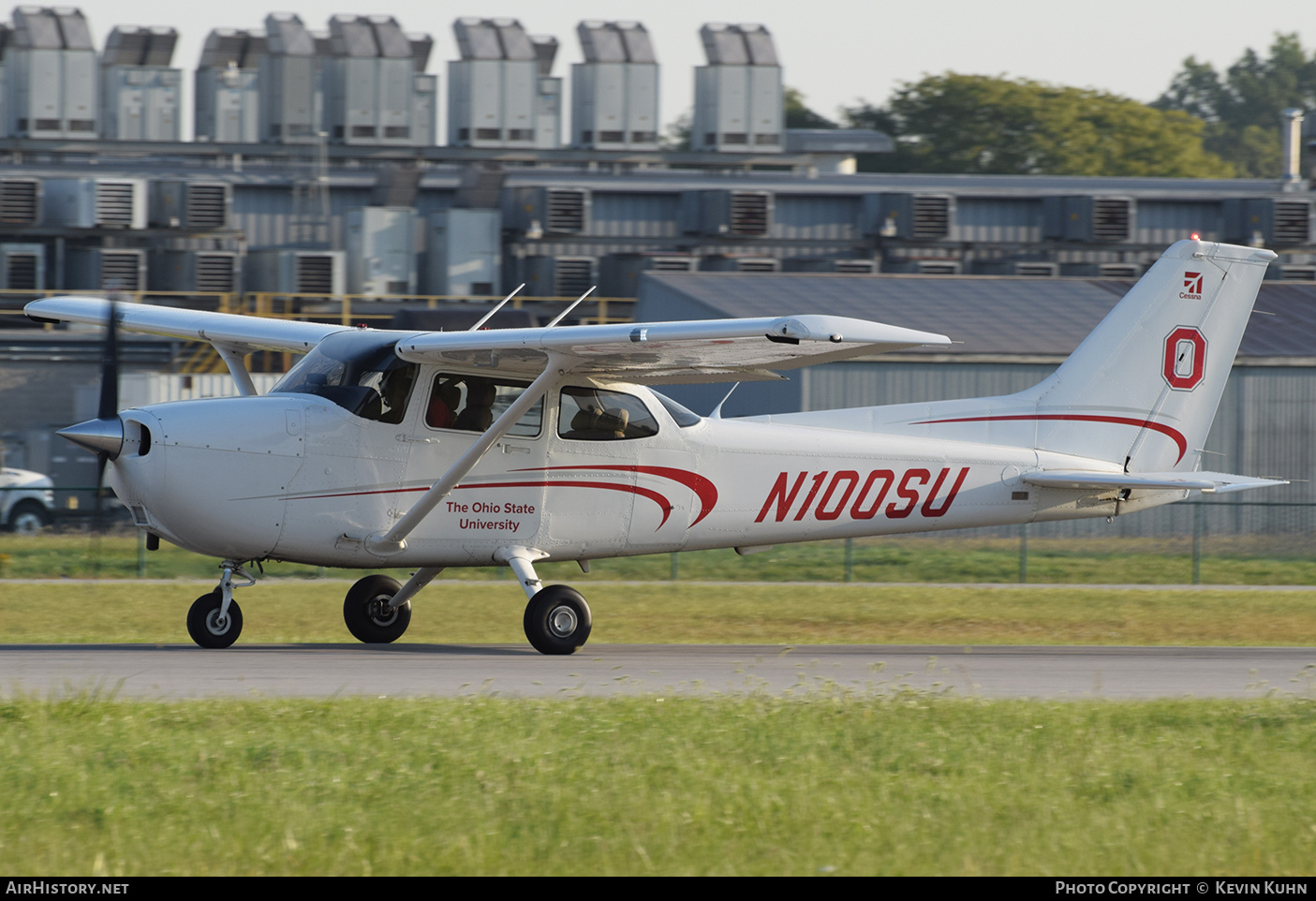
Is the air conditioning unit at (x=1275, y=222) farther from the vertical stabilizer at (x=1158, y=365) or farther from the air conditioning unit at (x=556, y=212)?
the vertical stabilizer at (x=1158, y=365)

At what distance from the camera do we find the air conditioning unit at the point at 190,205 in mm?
36750

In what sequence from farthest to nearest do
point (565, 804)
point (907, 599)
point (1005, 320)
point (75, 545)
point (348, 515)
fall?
point (1005, 320)
point (75, 545)
point (907, 599)
point (348, 515)
point (565, 804)

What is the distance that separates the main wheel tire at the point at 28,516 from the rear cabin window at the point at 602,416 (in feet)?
52.2

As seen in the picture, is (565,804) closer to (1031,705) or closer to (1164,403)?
(1031,705)

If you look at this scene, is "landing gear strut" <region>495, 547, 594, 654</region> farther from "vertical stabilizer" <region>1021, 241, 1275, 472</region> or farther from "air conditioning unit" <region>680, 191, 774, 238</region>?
"air conditioning unit" <region>680, 191, 774, 238</region>

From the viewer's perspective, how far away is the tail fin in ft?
49.4

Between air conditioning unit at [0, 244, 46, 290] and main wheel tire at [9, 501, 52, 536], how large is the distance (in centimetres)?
927

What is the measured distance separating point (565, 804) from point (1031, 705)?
380cm

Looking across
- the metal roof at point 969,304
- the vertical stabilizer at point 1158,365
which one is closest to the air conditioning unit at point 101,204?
the metal roof at point 969,304

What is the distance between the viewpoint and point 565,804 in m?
6.65

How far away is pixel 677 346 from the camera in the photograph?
38.4 ft

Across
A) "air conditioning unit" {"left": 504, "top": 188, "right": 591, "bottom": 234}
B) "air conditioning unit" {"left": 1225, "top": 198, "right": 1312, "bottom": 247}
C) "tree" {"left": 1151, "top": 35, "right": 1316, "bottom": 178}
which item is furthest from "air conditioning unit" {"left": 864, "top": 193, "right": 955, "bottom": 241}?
"tree" {"left": 1151, "top": 35, "right": 1316, "bottom": 178}

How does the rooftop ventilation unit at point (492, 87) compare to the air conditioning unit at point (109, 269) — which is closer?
the air conditioning unit at point (109, 269)
